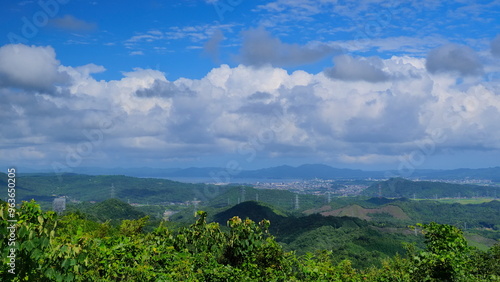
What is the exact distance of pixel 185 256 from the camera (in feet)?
32.1

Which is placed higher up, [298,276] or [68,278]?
[68,278]

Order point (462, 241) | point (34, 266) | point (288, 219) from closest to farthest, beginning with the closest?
point (34, 266) → point (462, 241) → point (288, 219)

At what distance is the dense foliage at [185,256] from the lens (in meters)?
5.20

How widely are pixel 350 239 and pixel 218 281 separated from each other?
117 metres

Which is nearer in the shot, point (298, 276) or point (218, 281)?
point (218, 281)

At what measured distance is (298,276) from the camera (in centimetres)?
1120

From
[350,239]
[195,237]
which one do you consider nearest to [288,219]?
[350,239]

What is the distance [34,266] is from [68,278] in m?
0.46

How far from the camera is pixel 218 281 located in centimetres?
947

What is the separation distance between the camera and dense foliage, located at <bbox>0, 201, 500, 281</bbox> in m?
5.20

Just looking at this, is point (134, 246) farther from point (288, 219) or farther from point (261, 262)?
point (288, 219)

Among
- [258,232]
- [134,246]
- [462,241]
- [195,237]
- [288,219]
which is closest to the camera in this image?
[134,246]

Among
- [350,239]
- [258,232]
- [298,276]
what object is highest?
[258,232]

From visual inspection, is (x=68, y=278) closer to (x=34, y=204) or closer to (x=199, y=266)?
(x=34, y=204)
